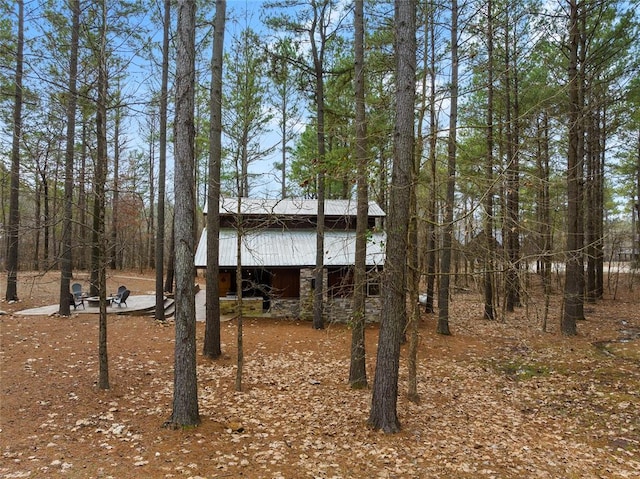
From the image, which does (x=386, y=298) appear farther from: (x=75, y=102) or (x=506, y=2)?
(x=506, y=2)

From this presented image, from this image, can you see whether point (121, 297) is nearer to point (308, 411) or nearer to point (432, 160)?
point (308, 411)

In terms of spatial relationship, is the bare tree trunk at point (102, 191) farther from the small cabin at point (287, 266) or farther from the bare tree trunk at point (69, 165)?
the small cabin at point (287, 266)

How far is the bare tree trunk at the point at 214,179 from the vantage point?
319 inches

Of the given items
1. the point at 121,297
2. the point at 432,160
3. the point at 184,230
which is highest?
the point at 432,160

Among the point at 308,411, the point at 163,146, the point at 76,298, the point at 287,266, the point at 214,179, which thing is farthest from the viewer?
the point at 287,266

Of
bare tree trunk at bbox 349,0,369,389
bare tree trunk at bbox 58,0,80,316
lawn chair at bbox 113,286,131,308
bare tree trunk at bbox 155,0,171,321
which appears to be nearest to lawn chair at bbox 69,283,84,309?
bare tree trunk at bbox 58,0,80,316

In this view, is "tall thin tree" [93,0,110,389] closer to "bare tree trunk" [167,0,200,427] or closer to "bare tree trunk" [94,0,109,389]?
"bare tree trunk" [94,0,109,389]

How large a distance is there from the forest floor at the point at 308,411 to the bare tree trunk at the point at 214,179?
0.66 m

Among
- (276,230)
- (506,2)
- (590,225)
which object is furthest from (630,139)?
(276,230)

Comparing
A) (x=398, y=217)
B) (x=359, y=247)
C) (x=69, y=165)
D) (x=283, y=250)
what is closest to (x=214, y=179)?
(x=69, y=165)

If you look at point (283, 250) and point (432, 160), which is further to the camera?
point (283, 250)

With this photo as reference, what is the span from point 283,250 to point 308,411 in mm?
9097

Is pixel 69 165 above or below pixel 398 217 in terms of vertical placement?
above

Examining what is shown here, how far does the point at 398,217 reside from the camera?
5270 millimetres
